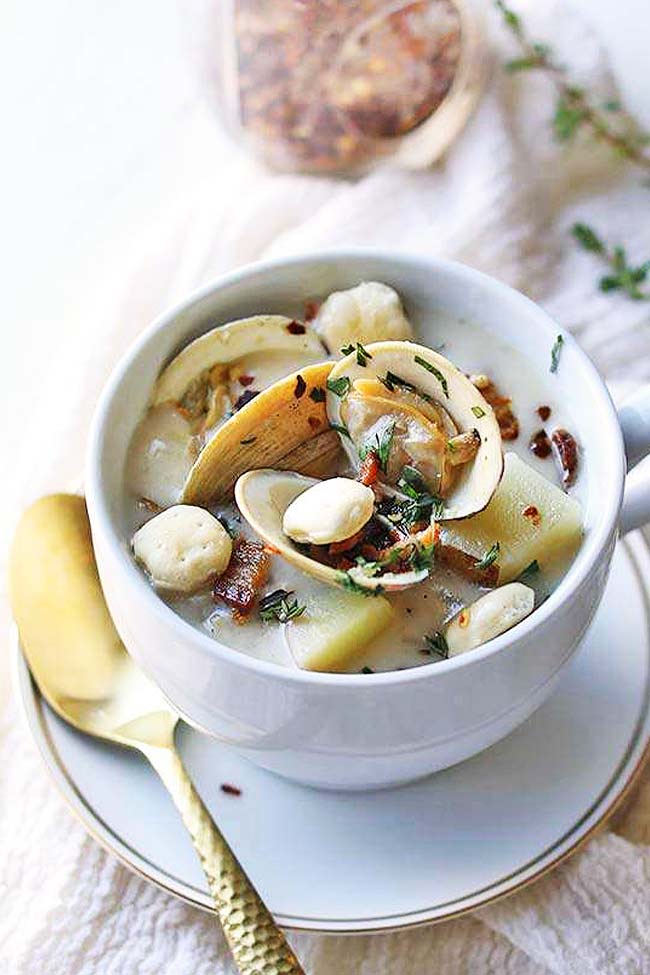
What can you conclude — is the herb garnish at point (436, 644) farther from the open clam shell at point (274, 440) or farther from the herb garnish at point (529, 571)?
the open clam shell at point (274, 440)

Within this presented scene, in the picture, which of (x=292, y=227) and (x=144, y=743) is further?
(x=292, y=227)

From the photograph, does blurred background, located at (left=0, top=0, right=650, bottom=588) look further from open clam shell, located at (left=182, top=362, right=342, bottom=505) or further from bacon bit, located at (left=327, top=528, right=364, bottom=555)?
bacon bit, located at (left=327, top=528, right=364, bottom=555)

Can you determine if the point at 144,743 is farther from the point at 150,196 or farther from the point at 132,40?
the point at 132,40

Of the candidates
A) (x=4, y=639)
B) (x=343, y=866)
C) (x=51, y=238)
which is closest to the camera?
(x=343, y=866)

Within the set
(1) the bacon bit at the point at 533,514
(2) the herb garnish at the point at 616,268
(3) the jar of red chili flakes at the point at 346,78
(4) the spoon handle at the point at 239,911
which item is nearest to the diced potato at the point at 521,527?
(1) the bacon bit at the point at 533,514

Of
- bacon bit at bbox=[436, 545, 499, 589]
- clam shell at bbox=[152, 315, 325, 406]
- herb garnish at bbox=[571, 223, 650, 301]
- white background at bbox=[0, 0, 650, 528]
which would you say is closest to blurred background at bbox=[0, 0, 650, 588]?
white background at bbox=[0, 0, 650, 528]

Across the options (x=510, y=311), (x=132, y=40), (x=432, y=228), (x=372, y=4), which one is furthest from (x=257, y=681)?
(x=132, y=40)

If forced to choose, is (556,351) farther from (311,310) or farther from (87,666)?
(87,666)

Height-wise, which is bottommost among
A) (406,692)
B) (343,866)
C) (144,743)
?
(343,866)
